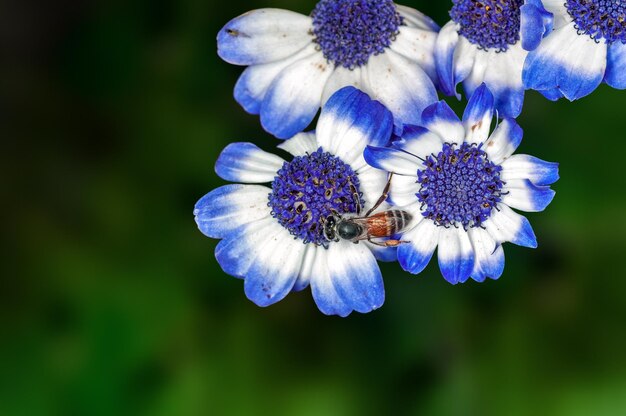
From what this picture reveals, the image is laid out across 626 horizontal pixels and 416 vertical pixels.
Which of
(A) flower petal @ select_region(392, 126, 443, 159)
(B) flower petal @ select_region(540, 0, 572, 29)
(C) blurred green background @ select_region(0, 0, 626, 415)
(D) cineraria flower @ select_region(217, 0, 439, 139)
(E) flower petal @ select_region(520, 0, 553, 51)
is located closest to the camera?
(E) flower petal @ select_region(520, 0, 553, 51)

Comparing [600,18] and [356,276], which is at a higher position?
[600,18]

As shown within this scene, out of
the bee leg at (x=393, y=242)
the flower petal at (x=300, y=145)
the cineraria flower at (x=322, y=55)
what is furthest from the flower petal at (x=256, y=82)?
the bee leg at (x=393, y=242)

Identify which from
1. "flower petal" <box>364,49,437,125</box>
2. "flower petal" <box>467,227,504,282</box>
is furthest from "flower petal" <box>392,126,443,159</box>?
"flower petal" <box>467,227,504,282</box>

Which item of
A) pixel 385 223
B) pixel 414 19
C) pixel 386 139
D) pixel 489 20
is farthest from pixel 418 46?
pixel 385 223

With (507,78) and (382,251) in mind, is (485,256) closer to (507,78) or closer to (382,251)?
(382,251)

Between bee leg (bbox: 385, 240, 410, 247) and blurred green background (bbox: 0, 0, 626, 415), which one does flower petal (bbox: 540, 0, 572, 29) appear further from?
bee leg (bbox: 385, 240, 410, 247)

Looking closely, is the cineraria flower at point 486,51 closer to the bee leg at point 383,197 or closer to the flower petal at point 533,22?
the flower petal at point 533,22
